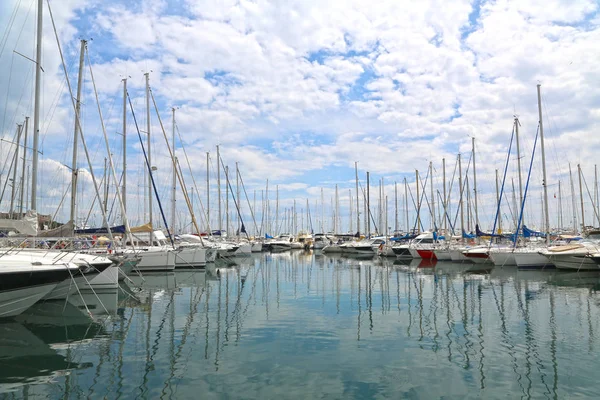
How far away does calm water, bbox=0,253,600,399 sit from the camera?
9391mm

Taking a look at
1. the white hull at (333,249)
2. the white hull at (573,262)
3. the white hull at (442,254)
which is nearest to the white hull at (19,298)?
the white hull at (573,262)

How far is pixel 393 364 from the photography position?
1095 centimetres

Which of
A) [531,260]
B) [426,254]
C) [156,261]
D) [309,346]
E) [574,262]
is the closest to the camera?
[309,346]

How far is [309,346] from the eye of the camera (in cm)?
1272

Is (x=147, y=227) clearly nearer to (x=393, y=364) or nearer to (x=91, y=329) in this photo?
(x=91, y=329)

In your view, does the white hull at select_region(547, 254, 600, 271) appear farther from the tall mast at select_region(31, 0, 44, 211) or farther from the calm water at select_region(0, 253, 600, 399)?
the tall mast at select_region(31, 0, 44, 211)

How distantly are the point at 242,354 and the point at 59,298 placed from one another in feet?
41.3

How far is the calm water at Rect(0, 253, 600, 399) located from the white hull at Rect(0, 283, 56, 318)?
46 cm

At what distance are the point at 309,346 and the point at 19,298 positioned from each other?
10.3m

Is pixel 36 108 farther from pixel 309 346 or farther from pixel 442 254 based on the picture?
pixel 442 254

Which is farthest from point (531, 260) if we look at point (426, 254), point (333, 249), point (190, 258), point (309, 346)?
point (333, 249)

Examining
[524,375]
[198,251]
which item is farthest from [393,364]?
[198,251]

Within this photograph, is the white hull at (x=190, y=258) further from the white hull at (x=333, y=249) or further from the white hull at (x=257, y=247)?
the white hull at (x=333, y=249)

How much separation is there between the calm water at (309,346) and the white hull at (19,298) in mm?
458
